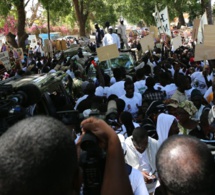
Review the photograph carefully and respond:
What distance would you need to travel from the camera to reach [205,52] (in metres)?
7.54

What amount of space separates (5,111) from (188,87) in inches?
173

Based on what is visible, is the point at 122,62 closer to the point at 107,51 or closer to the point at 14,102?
the point at 107,51

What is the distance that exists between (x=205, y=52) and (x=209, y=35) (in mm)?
462

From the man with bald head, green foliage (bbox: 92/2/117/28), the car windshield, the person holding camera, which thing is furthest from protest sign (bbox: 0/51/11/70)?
green foliage (bbox: 92/2/117/28)

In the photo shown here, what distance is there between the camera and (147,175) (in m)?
3.91

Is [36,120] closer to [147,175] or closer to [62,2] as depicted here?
[147,175]

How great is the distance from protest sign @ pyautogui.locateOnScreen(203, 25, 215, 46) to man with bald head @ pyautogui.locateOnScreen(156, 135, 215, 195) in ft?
18.4

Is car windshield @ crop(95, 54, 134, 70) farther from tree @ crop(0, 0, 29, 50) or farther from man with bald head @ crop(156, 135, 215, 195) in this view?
man with bald head @ crop(156, 135, 215, 195)

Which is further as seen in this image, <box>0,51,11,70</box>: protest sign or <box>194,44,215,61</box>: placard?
<box>0,51,11,70</box>: protest sign

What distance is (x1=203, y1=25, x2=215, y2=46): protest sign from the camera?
7086mm

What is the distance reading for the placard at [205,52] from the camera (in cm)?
736

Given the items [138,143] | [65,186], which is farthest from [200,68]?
[65,186]

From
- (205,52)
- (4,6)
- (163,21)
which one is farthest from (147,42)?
(4,6)

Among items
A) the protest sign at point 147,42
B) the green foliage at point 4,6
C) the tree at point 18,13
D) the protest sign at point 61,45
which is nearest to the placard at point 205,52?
the protest sign at point 147,42
